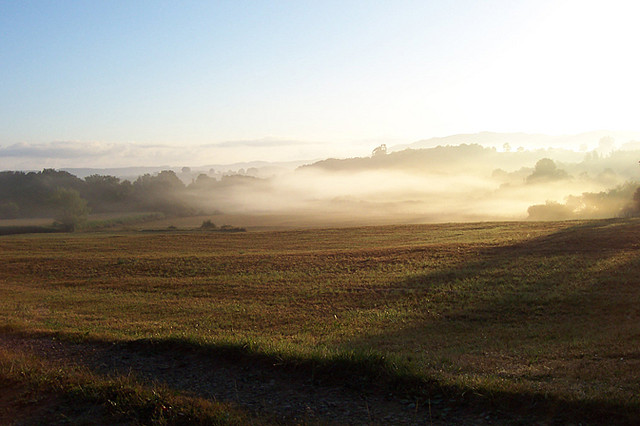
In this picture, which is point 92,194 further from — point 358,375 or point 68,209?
point 358,375

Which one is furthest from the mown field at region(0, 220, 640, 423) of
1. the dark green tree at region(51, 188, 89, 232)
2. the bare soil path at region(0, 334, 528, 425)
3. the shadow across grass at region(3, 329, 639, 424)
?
the dark green tree at region(51, 188, 89, 232)

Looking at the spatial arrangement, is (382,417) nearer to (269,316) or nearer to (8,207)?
(269,316)

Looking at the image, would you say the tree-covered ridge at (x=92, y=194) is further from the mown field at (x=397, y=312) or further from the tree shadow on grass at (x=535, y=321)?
the tree shadow on grass at (x=535, y=321)

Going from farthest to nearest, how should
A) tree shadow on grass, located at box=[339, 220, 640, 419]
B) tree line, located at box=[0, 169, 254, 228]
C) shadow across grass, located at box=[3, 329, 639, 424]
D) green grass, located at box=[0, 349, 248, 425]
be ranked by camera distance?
tree line, located at box=[0, 169, 254, 228]
tree shadow on grass, located at box=[339, 220, 640, 419]
green grass, located at box=[0, 349, 248, 425]
shadow across grass, located at box=[3, 329, 639, 424]

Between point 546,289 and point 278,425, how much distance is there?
19.4 meters

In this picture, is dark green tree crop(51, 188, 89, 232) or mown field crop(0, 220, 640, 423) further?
dark green tree crop(51, 188, 89, 232)

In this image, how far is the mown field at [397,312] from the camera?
30.5ft

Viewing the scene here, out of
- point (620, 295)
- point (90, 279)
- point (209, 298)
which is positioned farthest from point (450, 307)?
point (90, 279)

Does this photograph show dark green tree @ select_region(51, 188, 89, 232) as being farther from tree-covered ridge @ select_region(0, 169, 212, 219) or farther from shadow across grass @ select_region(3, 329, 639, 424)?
shadow across grass @ select_region(3, 329, 639, 424)

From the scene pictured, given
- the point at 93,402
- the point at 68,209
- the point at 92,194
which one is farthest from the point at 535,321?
the point at 92,194

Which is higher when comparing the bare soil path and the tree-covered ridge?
the tree-covered ridge

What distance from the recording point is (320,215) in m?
117

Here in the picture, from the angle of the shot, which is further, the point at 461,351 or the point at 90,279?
the point at 90,279

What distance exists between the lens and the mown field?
366 inches
